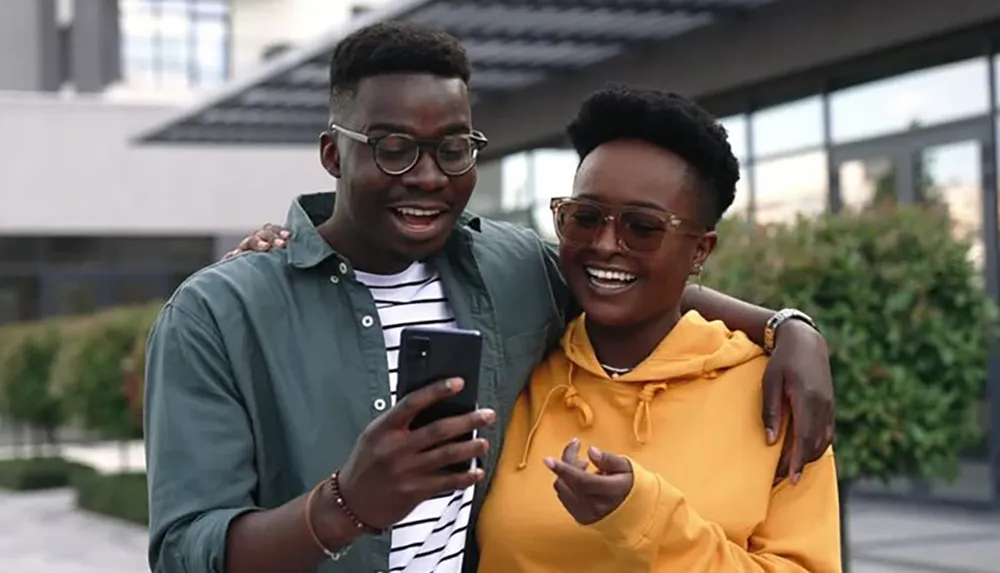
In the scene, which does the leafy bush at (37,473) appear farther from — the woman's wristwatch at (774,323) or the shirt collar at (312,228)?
the woman's wristwatch at (774,323)

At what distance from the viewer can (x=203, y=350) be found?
6.49ft

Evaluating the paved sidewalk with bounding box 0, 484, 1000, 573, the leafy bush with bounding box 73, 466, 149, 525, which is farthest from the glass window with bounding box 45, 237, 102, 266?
the paved sidewalk with bounding box 0, 484, 1000, 573

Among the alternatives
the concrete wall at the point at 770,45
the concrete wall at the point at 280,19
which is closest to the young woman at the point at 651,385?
the concrete wall at the point at 770,45

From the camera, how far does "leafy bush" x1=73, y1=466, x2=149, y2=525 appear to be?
42.3 feet

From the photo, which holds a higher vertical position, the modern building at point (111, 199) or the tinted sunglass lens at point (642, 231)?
the modern building at point (111, 199)

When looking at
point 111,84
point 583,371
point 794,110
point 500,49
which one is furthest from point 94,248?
point 583,371

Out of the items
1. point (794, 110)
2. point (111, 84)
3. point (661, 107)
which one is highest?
point (111, 84)

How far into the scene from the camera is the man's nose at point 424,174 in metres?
2.04

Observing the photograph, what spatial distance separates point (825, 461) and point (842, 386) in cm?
338

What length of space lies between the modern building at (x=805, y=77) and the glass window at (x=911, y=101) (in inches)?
0.4

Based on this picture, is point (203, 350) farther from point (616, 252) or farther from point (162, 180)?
point (162, 180)

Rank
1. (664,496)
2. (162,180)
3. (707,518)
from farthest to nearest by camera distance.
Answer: (162,180)
(707,518)
(664,496)

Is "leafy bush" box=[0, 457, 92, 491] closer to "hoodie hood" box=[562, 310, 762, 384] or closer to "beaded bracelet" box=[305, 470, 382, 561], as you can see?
"hoodie hood" box=[562, 310, 762, 384]

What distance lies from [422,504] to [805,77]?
1036cm
